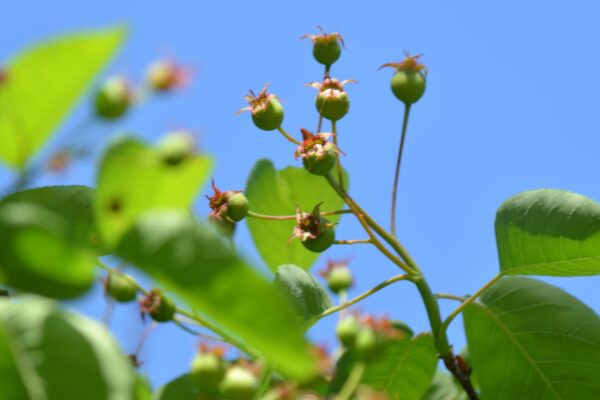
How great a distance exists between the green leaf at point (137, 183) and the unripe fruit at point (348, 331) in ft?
1.58

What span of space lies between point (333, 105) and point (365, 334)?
1.14 meters

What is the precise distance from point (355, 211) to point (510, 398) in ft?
2.48

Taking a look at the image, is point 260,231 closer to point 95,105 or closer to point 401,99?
point 401,99

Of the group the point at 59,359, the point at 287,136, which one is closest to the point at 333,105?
the point at 287,136

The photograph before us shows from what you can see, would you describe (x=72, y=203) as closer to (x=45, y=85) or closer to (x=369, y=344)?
(x=369, y=344)

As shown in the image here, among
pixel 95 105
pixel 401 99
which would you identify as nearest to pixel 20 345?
pixel 95 105

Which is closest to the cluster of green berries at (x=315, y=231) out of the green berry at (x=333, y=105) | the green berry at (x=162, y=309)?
the green berry at (x=333, y=105)

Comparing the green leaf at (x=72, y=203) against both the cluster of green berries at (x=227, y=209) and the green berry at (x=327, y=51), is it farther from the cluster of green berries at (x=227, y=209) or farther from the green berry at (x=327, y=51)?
the green berry at (x=327, y=51)

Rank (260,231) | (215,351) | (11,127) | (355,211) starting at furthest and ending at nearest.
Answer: (260,231)
(355,211)
(215,351)
(11,127)

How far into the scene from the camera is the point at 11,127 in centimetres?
117

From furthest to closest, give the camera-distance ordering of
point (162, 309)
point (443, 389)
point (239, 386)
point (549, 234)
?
point (443, 389) < point (549, 234) < point (162, 309) < point (239, 386)

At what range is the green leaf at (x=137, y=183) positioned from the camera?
3.81ft

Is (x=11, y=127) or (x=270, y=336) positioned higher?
(x=11, y=127)

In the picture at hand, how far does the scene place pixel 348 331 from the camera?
5.14 feet
